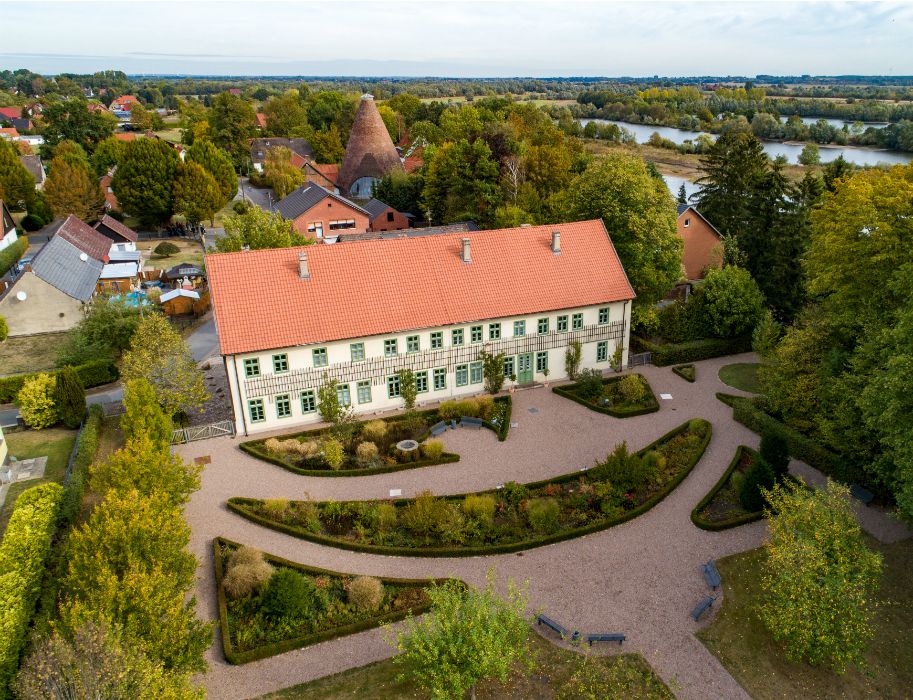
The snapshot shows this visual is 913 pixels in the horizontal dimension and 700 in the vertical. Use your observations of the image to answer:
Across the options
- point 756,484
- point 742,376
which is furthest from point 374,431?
point 742,376

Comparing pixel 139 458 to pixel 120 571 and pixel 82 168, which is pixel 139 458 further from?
pixel 82 168

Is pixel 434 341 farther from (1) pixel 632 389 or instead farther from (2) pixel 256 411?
(1) pixel 632 389

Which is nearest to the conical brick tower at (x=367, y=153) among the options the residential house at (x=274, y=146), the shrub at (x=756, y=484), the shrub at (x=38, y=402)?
the residential house at (x=274, y=146)

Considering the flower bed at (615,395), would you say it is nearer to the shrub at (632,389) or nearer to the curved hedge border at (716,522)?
the shrub at (632,389)

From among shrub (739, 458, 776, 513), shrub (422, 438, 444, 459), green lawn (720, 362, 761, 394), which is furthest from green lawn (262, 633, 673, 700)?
green lawn (720, 362, 761, 394)

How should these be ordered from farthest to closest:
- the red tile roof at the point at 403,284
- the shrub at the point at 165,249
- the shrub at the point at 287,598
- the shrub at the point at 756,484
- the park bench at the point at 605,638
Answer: the shrub at the point at 165,249, the red tile roof at the point at 403,284, the shrub at the point at 756,484, the shrub at the point at 287,598, the park bench at the point at 605,638

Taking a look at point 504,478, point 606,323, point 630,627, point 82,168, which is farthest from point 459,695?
point 82,168
